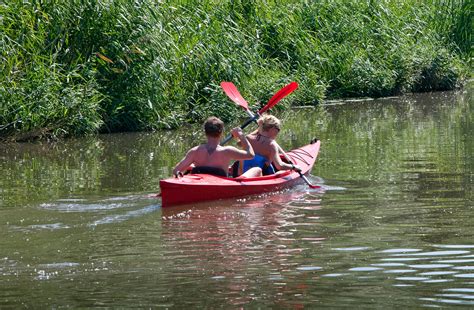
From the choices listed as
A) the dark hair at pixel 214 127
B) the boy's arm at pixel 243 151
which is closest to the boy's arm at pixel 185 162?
the dark hair at pixel 214 127

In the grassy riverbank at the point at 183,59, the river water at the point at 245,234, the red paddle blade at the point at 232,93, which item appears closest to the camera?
the river water at the point at 245,234

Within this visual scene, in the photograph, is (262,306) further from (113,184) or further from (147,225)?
(113,184)

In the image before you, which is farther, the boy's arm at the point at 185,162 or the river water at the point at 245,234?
the boy's arm at the point at 185,162

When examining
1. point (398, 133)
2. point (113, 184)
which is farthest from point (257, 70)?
point (113, 184)

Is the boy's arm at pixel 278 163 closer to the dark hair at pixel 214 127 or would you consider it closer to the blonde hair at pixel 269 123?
the blonde hair at pixel 269 123

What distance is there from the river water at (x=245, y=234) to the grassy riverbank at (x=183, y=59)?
1.45 meters

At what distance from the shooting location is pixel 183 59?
1662 cm

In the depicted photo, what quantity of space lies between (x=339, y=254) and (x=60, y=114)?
8.61m

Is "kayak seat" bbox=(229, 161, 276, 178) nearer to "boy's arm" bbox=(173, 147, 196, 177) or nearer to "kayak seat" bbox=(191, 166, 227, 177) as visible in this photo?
"kayak seat" bbox=(191, 166, 227, 177)

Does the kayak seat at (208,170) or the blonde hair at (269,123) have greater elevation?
the blonde hair at (269,123)

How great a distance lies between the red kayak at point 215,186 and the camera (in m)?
9.58

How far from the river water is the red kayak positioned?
3.7 inches

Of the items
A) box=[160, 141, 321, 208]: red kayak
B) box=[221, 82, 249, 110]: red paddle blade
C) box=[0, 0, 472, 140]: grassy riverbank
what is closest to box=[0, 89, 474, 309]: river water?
box=[160, 141, 321, 208]: red kayak

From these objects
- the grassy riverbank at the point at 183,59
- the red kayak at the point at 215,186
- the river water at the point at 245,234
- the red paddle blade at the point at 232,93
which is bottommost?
the river water at the point at 245,234
